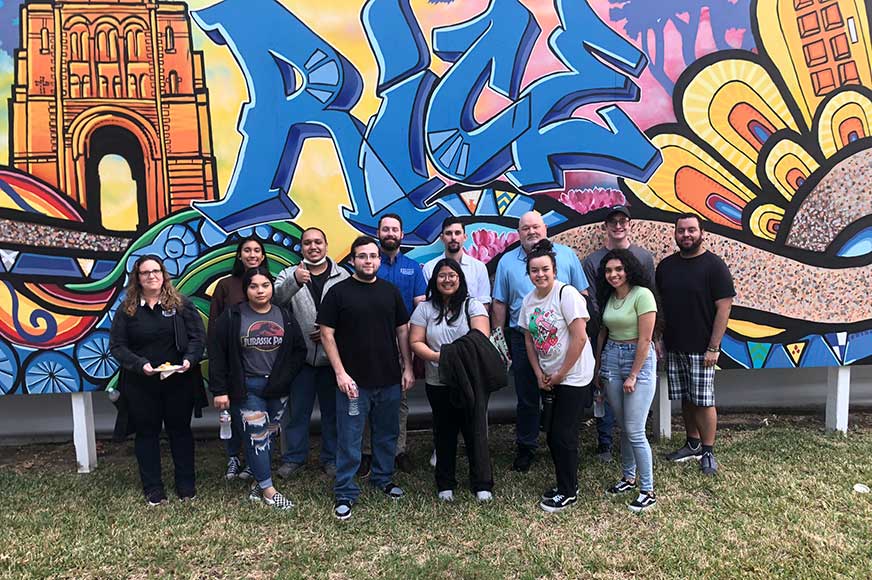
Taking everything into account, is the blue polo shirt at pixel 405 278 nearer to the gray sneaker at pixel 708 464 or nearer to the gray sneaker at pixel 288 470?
the gray sneaker at pixel 288 470

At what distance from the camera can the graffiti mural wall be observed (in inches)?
171

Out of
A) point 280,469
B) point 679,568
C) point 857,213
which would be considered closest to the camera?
point 679,568

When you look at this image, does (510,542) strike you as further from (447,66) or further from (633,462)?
(447,66)

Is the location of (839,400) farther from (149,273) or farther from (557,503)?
(149,273)

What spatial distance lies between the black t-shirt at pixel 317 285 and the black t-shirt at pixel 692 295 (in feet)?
8.35

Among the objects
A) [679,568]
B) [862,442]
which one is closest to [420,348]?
[679,568]

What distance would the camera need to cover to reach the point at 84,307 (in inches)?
172

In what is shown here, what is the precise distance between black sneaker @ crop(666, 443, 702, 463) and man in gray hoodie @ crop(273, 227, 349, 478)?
8.86 feet

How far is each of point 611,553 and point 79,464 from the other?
4165mm

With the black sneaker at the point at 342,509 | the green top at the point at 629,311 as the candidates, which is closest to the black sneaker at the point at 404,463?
the black sneaker at the point at 342,509

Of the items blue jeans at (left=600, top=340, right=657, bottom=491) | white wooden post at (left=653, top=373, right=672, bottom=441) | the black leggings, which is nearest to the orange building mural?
the black leggings

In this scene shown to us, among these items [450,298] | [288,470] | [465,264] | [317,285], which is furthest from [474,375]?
[288,470]

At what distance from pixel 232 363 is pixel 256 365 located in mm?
151

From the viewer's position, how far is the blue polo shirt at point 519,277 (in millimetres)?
4060
